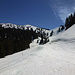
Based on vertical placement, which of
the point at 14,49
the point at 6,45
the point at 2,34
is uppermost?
the point at 2,34

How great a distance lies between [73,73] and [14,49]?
144 ft

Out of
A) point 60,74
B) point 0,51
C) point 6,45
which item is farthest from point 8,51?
point 60,74

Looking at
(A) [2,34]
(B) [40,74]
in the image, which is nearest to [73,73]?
(B) [40,74]

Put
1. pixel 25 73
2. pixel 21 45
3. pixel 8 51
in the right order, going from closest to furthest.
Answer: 1. pixel 25 73
2. pixel 8 51
3. pixel 21 45

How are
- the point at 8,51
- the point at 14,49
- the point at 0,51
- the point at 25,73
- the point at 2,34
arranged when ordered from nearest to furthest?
1. the point at 25,73
2. the point at 0,51
3. the point at 8,51
4. the point at 14,49
5. the point at 2,34

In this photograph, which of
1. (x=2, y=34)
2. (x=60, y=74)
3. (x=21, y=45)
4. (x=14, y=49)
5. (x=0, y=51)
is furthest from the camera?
(x=2, y=34)

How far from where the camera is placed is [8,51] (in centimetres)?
3928

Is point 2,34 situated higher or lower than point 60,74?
higher

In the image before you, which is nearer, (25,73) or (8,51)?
(25,73)

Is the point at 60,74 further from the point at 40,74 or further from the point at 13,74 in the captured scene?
the point at 13,74

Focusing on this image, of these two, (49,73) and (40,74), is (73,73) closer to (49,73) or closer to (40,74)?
(49,73)

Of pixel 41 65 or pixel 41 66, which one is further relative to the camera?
pixel 41 65

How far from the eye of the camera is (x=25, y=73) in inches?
253

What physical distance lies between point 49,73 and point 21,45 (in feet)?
159
